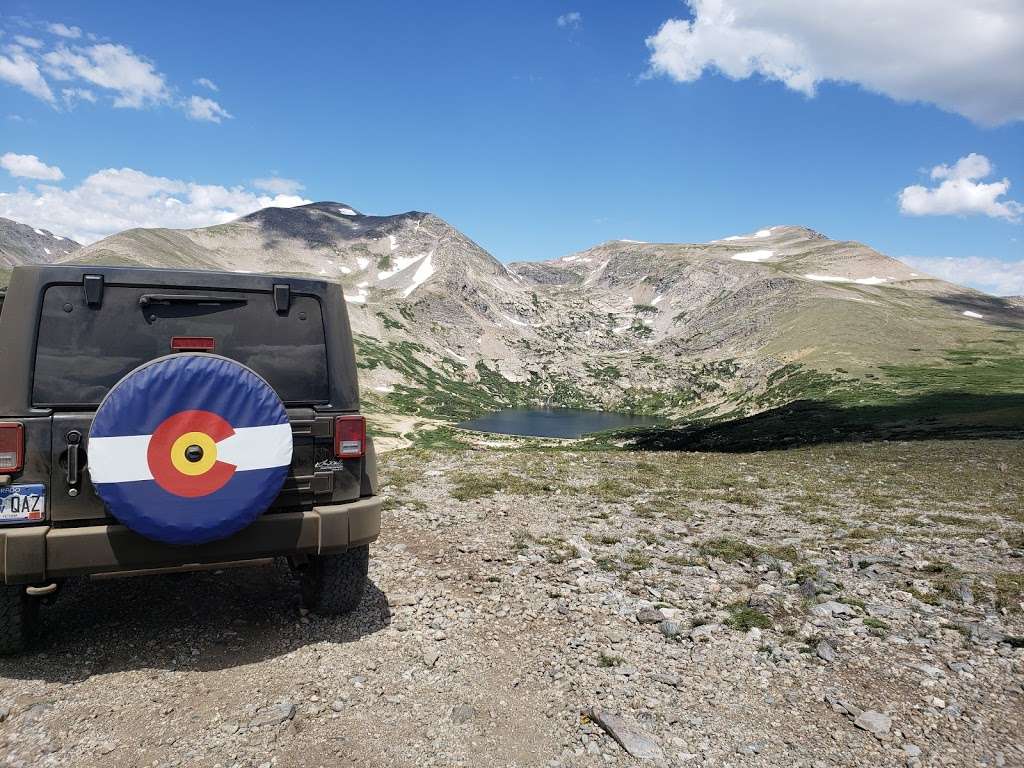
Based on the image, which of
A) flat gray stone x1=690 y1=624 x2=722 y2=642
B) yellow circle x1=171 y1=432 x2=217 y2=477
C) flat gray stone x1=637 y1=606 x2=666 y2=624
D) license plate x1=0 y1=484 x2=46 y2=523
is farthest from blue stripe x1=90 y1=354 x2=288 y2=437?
flat gray stone x1=690 y1=624 x2=722 y2=642

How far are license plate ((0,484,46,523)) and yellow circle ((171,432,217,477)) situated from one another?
51.9 inches

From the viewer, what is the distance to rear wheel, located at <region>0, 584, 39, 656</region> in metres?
5.67

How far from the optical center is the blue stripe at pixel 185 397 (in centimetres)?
538

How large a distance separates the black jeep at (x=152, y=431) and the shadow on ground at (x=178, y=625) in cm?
56

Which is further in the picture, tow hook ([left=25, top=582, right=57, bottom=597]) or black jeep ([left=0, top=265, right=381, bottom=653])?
tow hook ([left=25, top=582, right=57, bottom=597])

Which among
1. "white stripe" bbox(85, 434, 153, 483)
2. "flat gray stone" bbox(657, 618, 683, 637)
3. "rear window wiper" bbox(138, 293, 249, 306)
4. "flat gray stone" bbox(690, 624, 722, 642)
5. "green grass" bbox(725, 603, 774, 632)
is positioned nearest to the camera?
"white stripe" bbox(85, 434, 153, 483)

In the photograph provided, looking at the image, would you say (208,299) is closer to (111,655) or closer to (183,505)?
(183,505)

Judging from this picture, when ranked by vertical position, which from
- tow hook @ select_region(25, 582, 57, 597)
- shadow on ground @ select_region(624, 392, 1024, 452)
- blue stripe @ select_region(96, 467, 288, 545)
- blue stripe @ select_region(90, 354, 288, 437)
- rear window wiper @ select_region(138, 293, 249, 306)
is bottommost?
shadow on ground @ select_region(624, 392, 1024, 452)

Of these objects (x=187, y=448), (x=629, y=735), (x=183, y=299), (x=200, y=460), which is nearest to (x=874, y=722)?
(x=629, y=735)

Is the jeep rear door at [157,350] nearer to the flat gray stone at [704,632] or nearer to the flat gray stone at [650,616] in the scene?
the flat gray stone at [650,616]

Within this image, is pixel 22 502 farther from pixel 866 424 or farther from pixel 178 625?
pixel 866 424

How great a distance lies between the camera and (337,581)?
7.02m

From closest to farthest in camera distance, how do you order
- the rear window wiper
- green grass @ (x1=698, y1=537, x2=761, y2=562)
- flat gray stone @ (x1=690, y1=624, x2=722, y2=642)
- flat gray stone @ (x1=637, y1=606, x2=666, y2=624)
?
the rear window wiper, flat gray stone @ (x1=690, y1=624, x2=722, y2=642), flat gray stone @ (x1=637, y1=606, x2=666, y2=624), green grass @ (x1=698, y1=537, x2=761, y2=562)

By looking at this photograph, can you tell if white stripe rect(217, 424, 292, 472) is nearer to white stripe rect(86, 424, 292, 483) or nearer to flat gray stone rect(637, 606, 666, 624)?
white stripe rect(86, 424, 292, 483)
